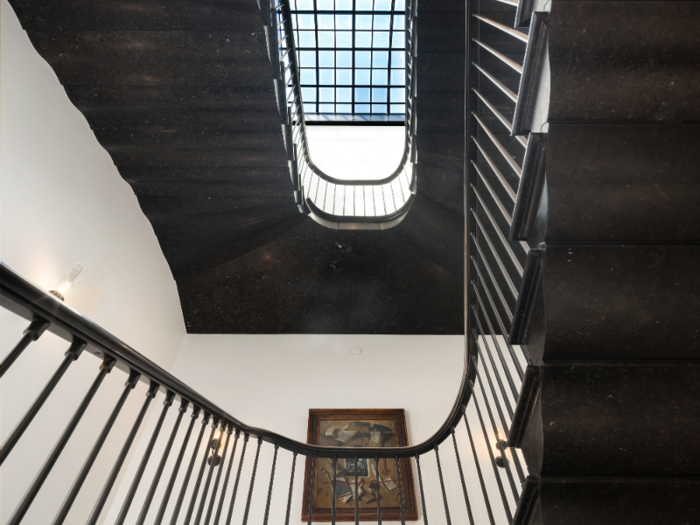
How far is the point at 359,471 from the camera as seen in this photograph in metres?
4.57

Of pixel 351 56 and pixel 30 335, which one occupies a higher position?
pixel 351 56

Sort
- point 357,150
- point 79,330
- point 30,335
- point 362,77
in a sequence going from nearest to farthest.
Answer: point 30,335 → point 79,330 → point 357,150 → point 362,77

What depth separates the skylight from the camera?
9.94m

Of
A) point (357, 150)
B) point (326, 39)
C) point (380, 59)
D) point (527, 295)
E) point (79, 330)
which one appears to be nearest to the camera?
point (79, 330)

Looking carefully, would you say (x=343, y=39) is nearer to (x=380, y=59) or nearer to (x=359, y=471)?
(x=380, y=59)

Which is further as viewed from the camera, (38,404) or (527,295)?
(527,295)

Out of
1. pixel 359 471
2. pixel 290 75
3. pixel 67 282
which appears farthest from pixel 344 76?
pixel 359 471

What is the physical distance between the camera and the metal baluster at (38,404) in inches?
36.8

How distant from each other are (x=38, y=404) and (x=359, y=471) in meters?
4.08

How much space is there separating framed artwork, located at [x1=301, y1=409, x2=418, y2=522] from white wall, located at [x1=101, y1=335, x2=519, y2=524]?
163mm

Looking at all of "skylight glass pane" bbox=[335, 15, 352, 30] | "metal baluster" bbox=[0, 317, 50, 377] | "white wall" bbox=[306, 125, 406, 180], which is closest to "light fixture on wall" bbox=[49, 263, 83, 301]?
"metal baluster" bbox=[0, 317, 50, 377]

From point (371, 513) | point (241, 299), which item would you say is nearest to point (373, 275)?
point (241, 299)

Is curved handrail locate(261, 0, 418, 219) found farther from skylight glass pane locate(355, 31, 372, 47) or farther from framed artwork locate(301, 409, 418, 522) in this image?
skylight glass pane locate(355, 31, 372, 47)

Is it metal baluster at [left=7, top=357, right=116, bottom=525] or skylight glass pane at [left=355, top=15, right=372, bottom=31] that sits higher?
skylight glass pane at [left=355, top=15, right=372, bottom=31]
